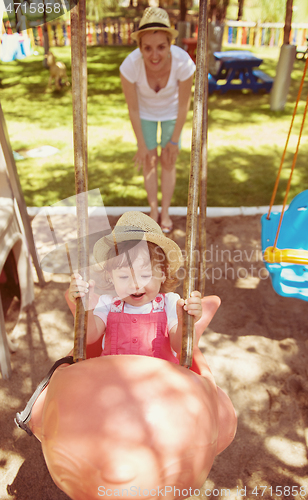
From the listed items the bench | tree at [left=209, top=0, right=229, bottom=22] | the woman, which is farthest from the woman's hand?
tree at [left=209, top=0, right=229, bottom=22]

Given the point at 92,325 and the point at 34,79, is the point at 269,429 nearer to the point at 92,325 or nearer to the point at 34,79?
the point at 92,325

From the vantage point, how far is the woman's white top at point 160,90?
2.96m

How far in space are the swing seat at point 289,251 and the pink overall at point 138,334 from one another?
2.60 feet

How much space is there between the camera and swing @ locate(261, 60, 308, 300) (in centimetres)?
226

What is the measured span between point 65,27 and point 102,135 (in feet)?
23.2

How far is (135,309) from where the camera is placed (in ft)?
6.11

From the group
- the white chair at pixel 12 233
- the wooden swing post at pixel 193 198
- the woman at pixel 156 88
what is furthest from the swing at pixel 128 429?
the woman at pixel 156 88

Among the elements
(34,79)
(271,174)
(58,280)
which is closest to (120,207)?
(58,280)

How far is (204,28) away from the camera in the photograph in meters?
1.61

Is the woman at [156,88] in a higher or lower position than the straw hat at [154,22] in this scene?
lower

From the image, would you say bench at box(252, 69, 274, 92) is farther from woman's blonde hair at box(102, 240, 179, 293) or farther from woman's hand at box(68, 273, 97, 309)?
woman's hand at box(68, 273, 97, 309)

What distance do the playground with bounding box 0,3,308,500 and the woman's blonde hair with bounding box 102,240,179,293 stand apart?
853mm

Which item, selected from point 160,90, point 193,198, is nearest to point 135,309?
point 193,198

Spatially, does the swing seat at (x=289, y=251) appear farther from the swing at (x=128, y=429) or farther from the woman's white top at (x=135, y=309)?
the swing at (x=128, y=429)
